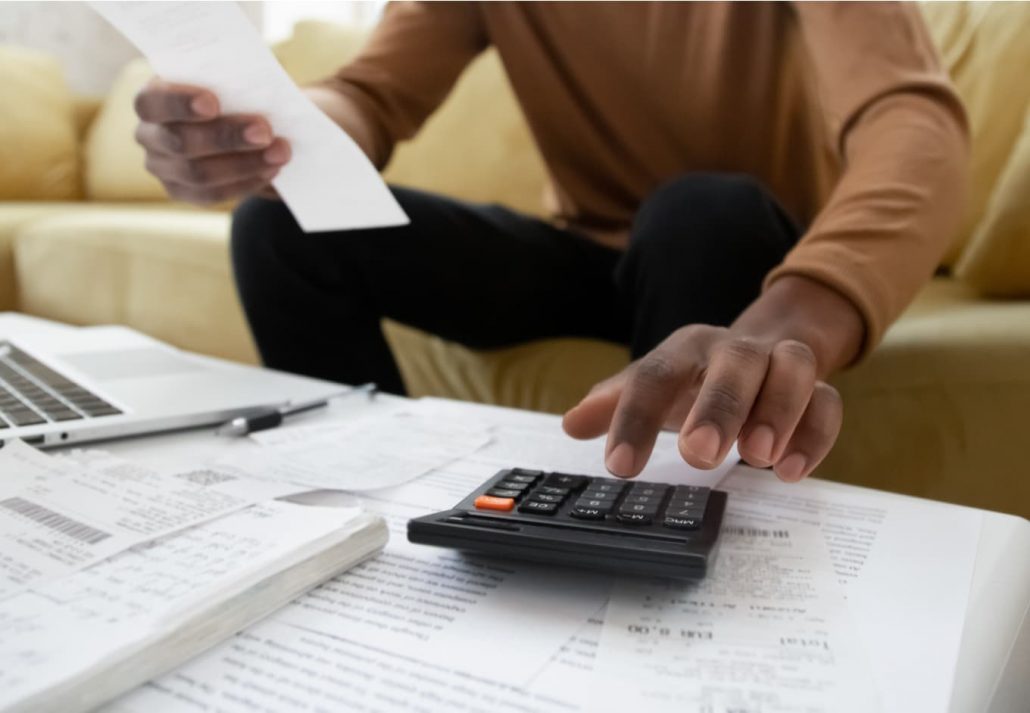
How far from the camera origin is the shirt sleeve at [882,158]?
52 centimetres

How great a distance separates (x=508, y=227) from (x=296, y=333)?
234mm

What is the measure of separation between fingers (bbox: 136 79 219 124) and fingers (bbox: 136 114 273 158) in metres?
0.01

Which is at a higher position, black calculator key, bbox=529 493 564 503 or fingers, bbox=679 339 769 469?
fingers, bbox=679 339 769 469

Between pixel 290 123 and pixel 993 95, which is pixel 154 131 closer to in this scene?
pixel 290 123

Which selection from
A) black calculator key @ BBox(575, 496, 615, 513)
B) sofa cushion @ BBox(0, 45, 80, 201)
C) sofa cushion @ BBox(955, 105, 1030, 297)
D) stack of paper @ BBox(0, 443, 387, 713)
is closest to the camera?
stack of paper @ BBox(0, 443, 387, 713)

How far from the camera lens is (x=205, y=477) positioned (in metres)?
0.41

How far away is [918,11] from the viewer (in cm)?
67

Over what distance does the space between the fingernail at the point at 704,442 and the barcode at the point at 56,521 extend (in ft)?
0.75

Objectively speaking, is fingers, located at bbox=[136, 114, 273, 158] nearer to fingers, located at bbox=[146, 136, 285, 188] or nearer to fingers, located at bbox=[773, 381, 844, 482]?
fingers, located at bbox=[146, 136, 285, 188]

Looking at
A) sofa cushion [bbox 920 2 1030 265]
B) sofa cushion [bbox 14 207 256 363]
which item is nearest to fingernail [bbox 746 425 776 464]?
sofa cushion [bbox 920 2 1030 265]

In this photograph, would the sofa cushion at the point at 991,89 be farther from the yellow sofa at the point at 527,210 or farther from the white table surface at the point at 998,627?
the white table surface at the point at 998,627

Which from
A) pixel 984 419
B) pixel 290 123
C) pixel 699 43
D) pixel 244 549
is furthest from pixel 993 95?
pixel 244 549

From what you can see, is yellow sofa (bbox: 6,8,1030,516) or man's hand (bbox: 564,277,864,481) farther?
yellow sofa (bbox: 6,8,1030,516)

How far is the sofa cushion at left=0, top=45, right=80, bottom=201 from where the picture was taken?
1.95m
